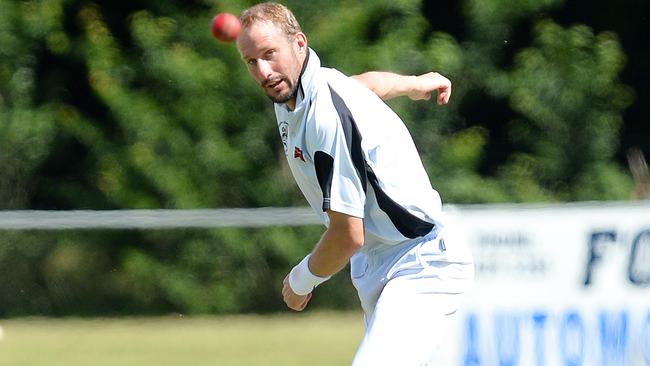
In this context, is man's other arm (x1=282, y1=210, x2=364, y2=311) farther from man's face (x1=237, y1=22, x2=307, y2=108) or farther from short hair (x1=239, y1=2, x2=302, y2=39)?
A: short hair (x1=239, y1=2, x2=302, y2=39)

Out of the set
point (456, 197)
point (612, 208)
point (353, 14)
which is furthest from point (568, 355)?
point (353, 14)

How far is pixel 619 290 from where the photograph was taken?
757cm

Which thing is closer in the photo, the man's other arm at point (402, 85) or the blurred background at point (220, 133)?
the man's other arm at point (402, 85)

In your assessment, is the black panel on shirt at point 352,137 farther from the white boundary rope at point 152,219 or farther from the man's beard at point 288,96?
the white boundary rope at point 152,219

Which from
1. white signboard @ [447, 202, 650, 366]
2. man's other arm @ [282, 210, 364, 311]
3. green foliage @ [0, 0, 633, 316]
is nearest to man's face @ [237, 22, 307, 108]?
man's other arm @ [282, 210, 364, 311]

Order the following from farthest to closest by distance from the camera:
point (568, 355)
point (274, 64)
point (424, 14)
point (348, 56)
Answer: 1. point (424, 14)
2. point (348, 56)
3. point (568, 355)
4. point (274, 64)

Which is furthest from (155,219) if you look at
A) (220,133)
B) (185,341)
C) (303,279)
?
(303,279)

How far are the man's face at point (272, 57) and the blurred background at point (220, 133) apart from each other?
22.8ft

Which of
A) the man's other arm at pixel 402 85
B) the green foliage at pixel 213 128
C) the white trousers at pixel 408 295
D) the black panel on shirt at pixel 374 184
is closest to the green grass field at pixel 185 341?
the green foliage at pixel 213 128

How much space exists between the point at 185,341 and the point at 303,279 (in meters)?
5.60

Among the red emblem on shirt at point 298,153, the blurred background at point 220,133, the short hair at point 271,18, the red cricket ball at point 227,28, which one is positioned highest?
the short hair at point 271,18

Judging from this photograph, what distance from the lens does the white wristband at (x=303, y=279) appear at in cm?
419

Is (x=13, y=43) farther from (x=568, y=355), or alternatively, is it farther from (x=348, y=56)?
(x=568, y=355)

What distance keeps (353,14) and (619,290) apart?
5.40 m
